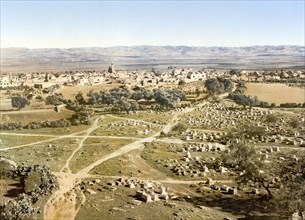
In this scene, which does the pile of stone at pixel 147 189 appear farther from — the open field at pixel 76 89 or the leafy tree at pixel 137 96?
the open field at pixel 76 89

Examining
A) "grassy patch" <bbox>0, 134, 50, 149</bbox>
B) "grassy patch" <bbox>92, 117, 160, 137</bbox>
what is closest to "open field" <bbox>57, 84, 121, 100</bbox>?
"grassy patch" <bbox>92, 117, 160, 137</bbox>

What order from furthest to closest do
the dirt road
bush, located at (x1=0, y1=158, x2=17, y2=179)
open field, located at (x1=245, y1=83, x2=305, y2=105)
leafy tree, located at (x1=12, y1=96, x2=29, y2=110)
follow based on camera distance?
open field, located at (x1=245, y1=83, x2=305, y2=105) → leafy tree, located at (x1=12, y1=96, x2=29, y2=110) → bush, located at (x1=0, y1=158, x2=17, y2=179) → the dirt road

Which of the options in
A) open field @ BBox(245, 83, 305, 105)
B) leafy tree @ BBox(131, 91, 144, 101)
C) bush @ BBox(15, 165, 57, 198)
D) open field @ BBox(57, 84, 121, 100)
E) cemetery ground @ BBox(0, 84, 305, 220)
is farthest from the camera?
open field @ BBox(57, 84, 121, 100)

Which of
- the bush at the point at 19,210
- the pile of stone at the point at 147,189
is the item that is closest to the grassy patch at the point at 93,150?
the pile of stone at the point at 147,189

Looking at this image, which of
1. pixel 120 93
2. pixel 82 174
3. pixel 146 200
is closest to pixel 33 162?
pixel 82 174

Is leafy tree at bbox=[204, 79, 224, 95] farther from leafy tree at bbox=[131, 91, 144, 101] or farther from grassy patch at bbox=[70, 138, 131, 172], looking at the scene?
grassy patch at bbox=[70, 138, 131, 172]

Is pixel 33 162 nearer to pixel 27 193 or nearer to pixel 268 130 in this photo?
pixel 27 193

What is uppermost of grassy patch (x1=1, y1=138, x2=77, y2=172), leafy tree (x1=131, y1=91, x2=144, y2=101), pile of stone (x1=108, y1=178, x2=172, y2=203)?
leafy tree (x1=131, y1=91, x2=144, y2=101)
